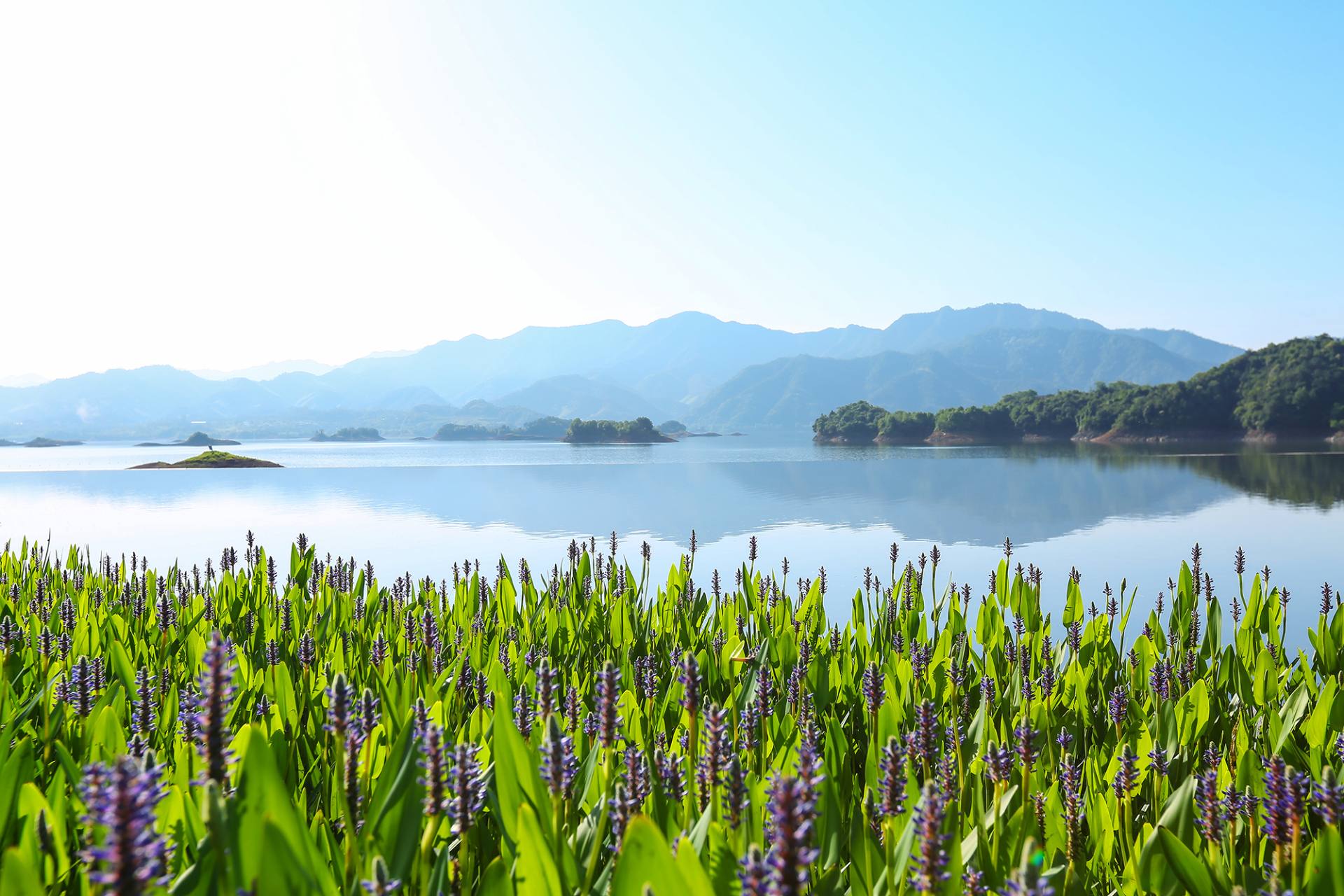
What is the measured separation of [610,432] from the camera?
91.4 m

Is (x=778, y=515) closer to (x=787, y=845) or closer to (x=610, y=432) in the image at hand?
(x=787, y=845)

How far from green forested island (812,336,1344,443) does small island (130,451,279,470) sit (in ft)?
182

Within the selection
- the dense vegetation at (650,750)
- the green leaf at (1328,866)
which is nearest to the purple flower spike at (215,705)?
the dense vegetation at (650,750)

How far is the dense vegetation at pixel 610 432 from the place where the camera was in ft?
292

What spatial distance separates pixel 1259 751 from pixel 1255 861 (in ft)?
3.32

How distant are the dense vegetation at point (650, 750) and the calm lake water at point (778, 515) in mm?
3721

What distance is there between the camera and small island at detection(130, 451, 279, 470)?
35250 millimetres

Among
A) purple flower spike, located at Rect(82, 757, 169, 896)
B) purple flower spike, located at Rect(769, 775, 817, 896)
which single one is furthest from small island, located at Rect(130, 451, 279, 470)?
purple flower spike, located at Rect(769, 775, 817, 896)

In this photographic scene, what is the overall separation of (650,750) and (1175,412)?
258 ft

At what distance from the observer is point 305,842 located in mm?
1374

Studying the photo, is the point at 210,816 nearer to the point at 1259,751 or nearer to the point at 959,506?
the point at 1259,751

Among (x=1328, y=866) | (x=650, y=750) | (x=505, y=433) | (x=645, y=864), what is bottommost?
(x=650, y=750)

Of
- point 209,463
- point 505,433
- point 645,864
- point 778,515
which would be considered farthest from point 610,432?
point 645,864

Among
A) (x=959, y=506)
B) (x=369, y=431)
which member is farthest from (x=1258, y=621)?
(x=369, y=431)
